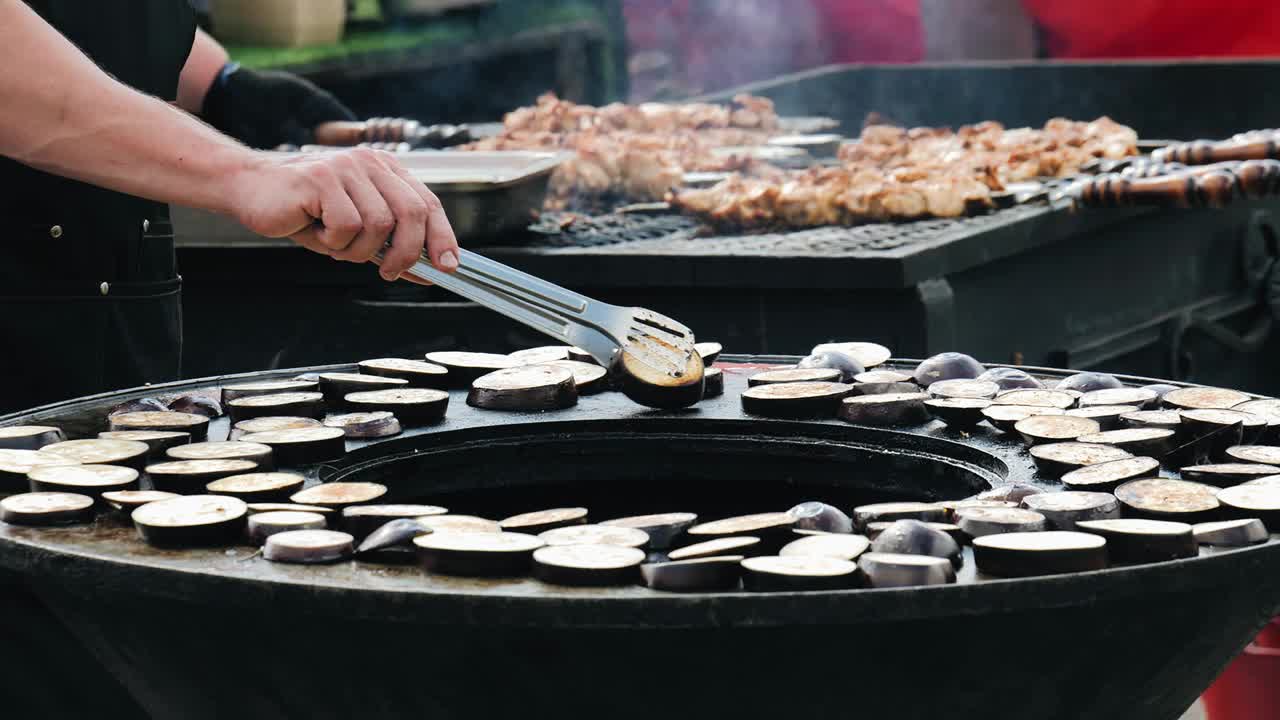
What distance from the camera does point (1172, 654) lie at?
5.24 ft

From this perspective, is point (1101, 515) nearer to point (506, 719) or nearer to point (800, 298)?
point (506, 719)

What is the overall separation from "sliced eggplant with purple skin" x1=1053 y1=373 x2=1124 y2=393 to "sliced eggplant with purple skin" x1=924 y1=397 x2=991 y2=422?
0.20 meters

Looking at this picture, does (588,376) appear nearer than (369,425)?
No

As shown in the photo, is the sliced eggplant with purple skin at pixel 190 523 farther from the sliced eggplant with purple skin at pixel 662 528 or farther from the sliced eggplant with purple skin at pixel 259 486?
the sliced eggplant with purple skin at pixel 662 528

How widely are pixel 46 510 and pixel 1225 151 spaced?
11.2 feet

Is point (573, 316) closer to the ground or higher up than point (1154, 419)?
higher up

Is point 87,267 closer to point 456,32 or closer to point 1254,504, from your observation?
point 1254,504

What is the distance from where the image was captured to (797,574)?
1.44 metres

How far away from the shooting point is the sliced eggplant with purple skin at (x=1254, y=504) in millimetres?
1609

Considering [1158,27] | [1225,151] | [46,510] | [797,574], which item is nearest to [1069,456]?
[797,574]

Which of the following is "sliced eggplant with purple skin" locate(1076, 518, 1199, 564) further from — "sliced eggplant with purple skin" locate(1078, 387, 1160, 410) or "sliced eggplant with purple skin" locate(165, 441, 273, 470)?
"sliced eggplant with purple skin" locate(165, 441, 273, 470)

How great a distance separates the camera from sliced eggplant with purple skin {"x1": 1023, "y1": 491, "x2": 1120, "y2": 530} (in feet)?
5.35

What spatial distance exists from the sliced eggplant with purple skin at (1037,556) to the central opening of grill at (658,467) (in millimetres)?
540

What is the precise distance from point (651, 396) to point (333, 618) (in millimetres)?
808
